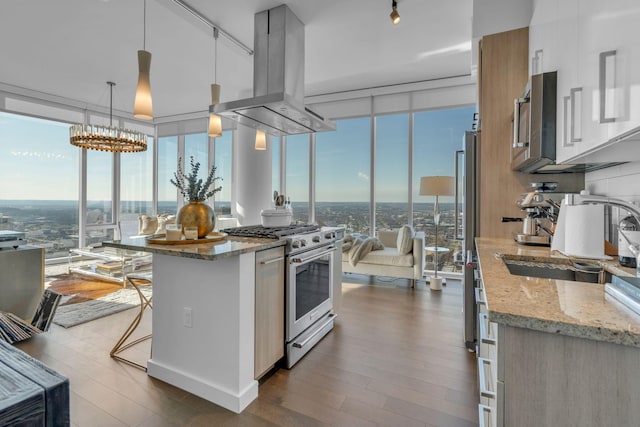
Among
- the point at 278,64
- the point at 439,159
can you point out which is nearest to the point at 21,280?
the point at 278,64

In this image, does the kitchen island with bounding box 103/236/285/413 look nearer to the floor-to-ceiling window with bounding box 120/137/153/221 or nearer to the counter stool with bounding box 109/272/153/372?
the counter stool with bounding box 109/272/153/372

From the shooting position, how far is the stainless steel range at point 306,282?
2.22 m

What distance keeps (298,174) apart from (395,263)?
269 centimetres

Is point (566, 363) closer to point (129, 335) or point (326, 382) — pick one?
point (326, 382)

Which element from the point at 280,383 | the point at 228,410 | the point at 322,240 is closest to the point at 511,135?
the point at 322,240

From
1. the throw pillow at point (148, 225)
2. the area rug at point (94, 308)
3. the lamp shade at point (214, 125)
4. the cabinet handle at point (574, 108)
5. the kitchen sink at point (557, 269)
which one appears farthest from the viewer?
the throw pillow at point (148, 225)

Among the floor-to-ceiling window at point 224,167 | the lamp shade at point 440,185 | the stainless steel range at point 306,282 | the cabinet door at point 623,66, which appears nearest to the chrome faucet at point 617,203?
the cabinet door at point 623,66

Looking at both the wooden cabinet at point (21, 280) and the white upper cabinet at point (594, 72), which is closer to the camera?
the white upper cabinet at point (594, 72)

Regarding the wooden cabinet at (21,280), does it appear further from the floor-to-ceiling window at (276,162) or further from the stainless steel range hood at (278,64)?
the floor-to-ceiling window at (276,162)

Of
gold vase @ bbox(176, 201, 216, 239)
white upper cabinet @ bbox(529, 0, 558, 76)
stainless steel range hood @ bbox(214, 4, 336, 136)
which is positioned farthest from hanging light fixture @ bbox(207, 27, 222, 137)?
white upper cabinet @ bbox(529, 0, 558, 76)

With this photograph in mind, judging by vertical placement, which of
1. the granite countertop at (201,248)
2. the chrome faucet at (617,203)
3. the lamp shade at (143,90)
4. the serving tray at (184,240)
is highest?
the lamp shade at (143,90)

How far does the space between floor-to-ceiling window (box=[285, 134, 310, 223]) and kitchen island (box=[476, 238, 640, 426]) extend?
5.12 meters

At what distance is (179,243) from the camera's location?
200cm

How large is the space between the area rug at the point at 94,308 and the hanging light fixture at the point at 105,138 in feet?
6.61
